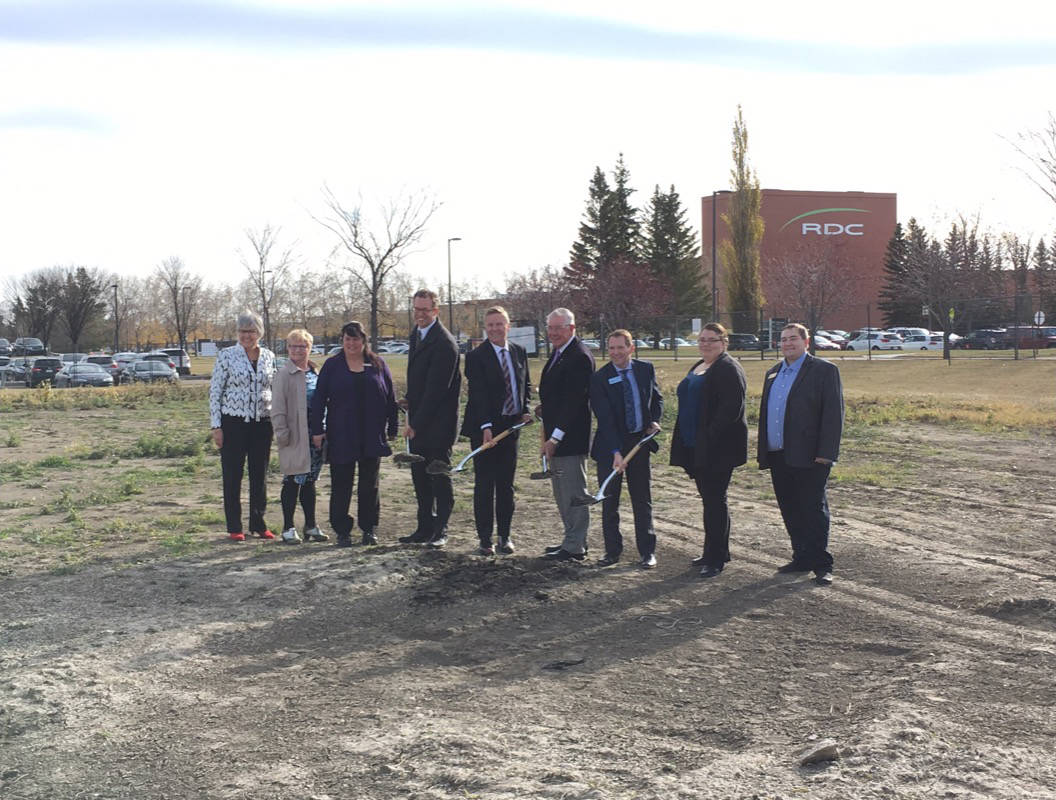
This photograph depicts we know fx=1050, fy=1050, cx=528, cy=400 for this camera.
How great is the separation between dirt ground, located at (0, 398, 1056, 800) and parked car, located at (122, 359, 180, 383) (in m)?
37.6

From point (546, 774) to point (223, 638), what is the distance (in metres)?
2.67

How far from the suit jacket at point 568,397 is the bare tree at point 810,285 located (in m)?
42.3

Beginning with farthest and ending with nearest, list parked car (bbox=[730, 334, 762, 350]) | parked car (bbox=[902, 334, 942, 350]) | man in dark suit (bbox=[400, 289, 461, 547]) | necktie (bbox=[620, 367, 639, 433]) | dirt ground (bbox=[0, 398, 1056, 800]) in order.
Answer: parked car (bbox=[902, 334, 942, 350])
parked car (bbox=[730, 334, 762, 350])
man in dark suit (bbox=[400, 289, 461, 547])
necktie (bbox=[620, 367, 639, 433])
dirt ground (bbox=[0, 398, 1056, 800])

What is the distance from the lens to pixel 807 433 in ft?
24.8

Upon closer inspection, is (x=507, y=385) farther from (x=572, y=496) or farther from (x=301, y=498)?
(x=301, y=498)

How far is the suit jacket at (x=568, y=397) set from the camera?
8062mm

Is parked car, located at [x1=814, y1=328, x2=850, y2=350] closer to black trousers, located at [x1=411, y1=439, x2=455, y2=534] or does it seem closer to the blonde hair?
black trousers, located at [x1=411, y1=439, x2=455, y2=534]

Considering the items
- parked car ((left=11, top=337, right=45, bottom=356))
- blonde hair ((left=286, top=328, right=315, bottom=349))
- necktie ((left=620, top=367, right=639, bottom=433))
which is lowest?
necktie ((left=620, top=367, right=639, bottom=433))

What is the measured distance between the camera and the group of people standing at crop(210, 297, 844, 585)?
25.2 ft

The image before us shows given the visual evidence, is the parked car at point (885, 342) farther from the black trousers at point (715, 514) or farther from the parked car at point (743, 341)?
the black trousers at point (715, 514)

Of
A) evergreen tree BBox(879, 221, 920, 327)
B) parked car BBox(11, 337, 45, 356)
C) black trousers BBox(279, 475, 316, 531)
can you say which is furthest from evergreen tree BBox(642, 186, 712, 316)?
black trousers BBox(279, 475, 316, 531)

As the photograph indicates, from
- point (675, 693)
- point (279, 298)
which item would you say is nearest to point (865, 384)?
point (675, 693)

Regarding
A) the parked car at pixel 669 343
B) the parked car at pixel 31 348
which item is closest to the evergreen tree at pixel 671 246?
the parked car at pixel 669 343

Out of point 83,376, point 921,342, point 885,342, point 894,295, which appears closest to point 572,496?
point 83,376
